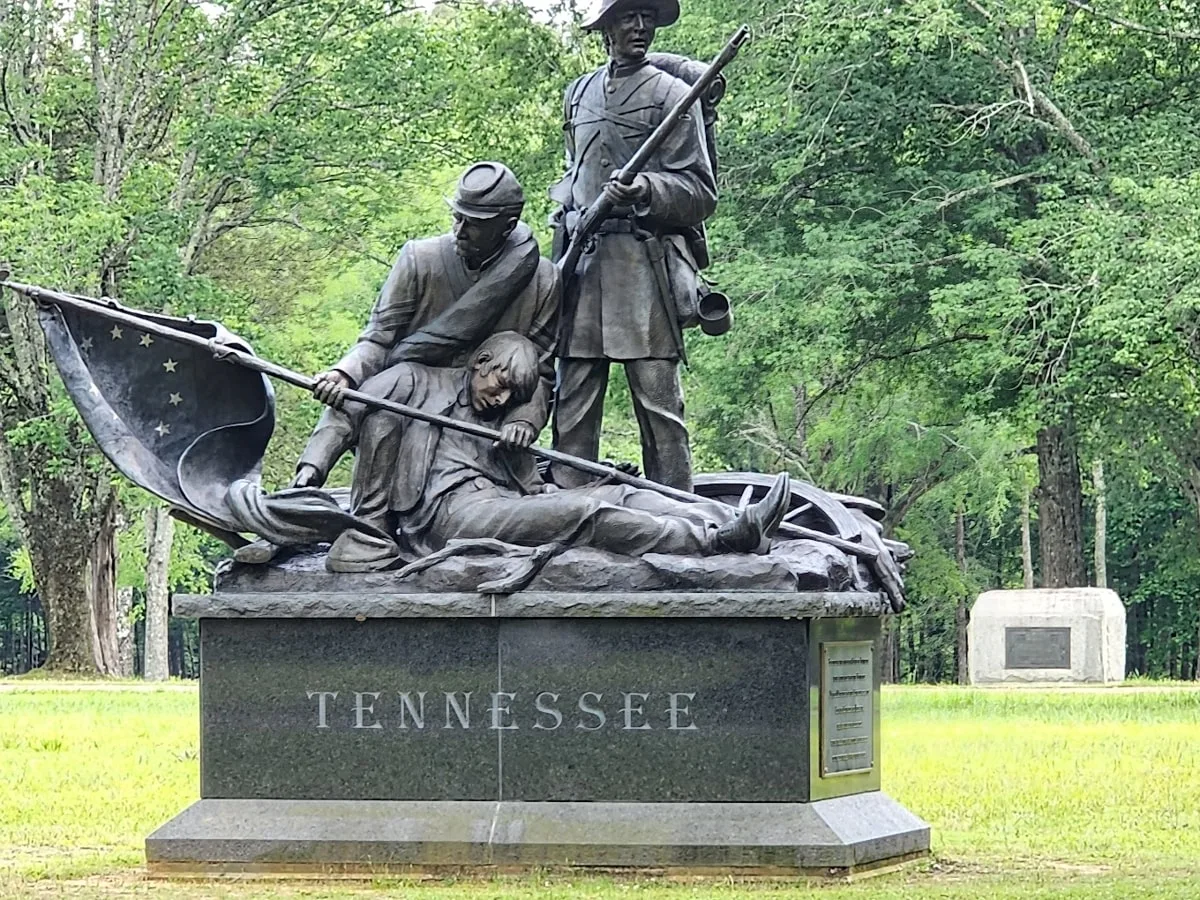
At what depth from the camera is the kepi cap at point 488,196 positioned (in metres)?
10.3

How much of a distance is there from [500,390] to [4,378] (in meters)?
19.9

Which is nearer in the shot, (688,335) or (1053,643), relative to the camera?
(1053,643)

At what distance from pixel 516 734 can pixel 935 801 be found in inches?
167

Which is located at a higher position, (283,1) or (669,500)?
(283,1)

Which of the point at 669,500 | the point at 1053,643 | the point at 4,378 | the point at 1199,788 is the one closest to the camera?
the point at 669,500

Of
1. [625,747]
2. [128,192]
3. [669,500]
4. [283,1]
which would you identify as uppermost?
[283,1]

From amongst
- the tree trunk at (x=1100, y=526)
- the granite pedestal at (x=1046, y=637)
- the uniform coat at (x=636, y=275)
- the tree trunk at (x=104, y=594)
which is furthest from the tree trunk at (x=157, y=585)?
the uniform coat at (x=636, y=275)

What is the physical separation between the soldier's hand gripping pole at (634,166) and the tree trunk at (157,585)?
24093 mm

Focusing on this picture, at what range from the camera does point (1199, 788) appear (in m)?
13.8

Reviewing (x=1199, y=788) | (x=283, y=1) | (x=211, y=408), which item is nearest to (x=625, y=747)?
(x=211, y=408)

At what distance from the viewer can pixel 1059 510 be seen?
29.3 m

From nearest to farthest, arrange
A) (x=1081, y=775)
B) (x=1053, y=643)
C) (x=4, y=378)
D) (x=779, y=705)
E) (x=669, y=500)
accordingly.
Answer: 1. (x=779, y=705)
2. (x=669, y=500)
3. (x=1081, y=775)
4. (x=1053, y=643)
5. (x=4, y=378)

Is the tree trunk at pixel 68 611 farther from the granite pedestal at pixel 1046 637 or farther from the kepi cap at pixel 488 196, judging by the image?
the kepi cap at pixel 488 196

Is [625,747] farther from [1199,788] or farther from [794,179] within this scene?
[794,179]
